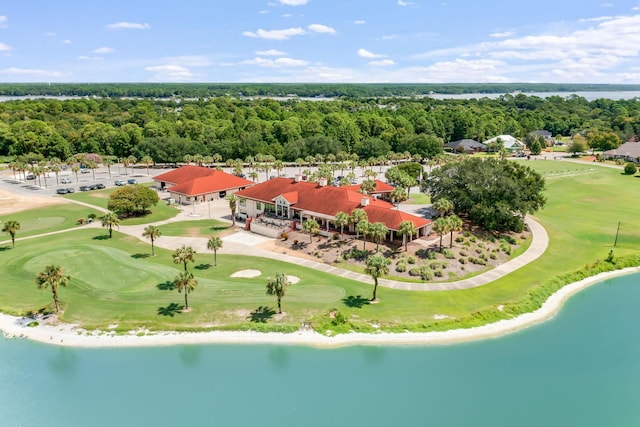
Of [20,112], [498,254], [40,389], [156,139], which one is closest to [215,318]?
[40,389]

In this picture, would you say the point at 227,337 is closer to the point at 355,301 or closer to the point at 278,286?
the point at 278,286

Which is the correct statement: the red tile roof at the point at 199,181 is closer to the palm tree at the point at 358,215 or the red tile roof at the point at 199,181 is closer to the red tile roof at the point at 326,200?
the red tile roof at the point at 326,200

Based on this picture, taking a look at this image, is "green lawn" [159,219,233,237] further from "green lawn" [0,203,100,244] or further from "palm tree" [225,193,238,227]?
"green lawn" [0,203,100,244]

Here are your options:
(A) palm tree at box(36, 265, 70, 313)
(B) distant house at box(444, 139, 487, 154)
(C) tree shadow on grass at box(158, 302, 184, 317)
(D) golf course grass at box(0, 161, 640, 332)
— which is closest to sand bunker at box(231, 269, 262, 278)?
(D) golf course grass at box(0, 161, 640, 332)

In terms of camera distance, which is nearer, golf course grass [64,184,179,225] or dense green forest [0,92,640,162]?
golf course grass [64,184,179,225]

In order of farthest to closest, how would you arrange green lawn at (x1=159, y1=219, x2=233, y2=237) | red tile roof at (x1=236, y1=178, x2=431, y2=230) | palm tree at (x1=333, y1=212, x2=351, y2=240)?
green lawn at (x1=159, y1=219, x2=233, y2=237) → red tile roof at (x1=236, y1=178, x2=431, y2=230) → palm tree at (x1=333, y1=212, x2=351, y2=240)

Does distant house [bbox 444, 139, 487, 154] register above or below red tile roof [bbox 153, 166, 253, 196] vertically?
above

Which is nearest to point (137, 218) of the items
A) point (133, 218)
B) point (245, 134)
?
Answer: point (133, 218)
